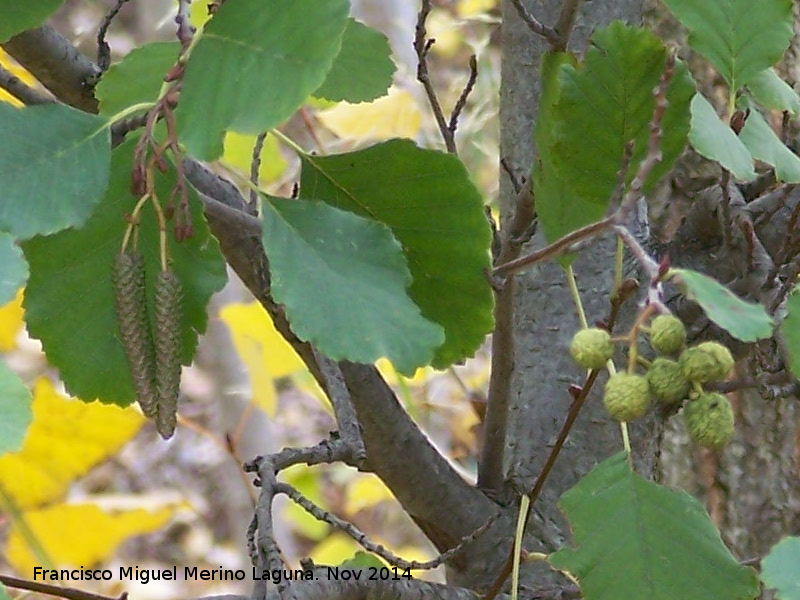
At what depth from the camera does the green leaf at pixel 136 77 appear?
19.8 inches

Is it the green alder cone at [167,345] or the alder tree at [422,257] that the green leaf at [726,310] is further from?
the green alder cone at [167,345]

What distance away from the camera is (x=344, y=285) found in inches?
14.6

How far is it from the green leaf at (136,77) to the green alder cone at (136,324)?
11 cm

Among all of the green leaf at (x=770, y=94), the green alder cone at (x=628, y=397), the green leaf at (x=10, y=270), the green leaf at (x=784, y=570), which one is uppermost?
the green leaf at (x=770, y=94)

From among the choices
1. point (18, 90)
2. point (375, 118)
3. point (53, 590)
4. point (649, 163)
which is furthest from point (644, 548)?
point (375, 118)

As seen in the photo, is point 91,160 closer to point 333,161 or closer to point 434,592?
point 333,161

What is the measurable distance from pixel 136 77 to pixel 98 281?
0.39 ft

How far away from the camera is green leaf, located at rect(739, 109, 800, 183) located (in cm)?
49

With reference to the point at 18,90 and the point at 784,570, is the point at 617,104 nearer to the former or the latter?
the point at 784,570

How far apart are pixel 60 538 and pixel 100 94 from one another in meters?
0.70

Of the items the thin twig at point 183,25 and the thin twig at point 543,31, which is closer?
the thin twig at point 183,25

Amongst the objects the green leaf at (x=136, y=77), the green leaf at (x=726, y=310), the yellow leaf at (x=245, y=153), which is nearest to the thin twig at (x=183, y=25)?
the green leaf at (x=136, y=77)

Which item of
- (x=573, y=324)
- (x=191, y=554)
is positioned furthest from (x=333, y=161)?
(x=191, y=554)

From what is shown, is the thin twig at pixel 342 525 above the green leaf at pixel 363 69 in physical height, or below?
below
